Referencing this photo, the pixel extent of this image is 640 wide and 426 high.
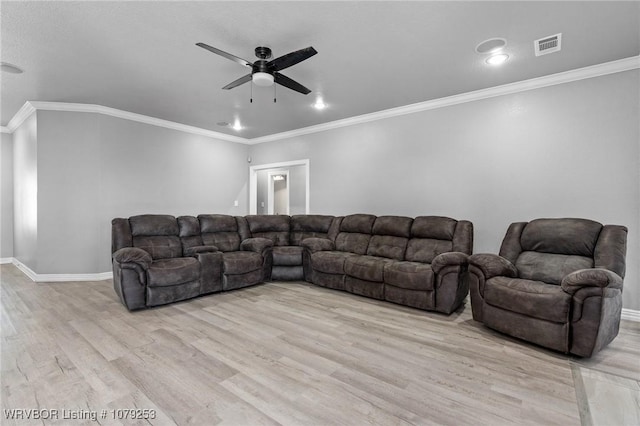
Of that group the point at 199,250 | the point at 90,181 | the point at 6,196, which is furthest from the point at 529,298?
the point at 6,196

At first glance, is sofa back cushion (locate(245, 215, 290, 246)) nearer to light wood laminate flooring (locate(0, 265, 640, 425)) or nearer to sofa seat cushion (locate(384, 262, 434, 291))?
light wood laminate flooring (locate(0, 265, 640, 425))

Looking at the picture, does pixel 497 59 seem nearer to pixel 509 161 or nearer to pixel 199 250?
pixel 509 161

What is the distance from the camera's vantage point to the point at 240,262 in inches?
169

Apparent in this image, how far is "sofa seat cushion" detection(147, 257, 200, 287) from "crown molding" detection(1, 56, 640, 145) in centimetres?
303

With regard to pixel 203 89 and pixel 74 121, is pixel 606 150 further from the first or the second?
pixel 74 121

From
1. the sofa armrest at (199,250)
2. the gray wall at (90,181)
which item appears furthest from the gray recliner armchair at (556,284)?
the gray wall at (90,181)

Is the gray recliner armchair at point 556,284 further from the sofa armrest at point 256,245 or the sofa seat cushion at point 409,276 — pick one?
the sofa armrest at point 256,245

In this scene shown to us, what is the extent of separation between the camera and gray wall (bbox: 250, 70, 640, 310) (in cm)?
325

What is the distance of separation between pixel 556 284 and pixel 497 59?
2457 mm

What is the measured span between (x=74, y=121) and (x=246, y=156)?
10.9 ft

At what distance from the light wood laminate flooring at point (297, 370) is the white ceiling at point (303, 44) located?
2856 mm

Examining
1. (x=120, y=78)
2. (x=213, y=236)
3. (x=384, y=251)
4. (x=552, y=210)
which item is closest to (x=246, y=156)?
(x=213, y=236)

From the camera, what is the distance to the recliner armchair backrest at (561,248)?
279cm

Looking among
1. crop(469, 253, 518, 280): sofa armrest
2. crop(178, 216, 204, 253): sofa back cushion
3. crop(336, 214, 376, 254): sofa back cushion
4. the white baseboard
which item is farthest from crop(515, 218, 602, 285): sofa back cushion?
the white baseboard
